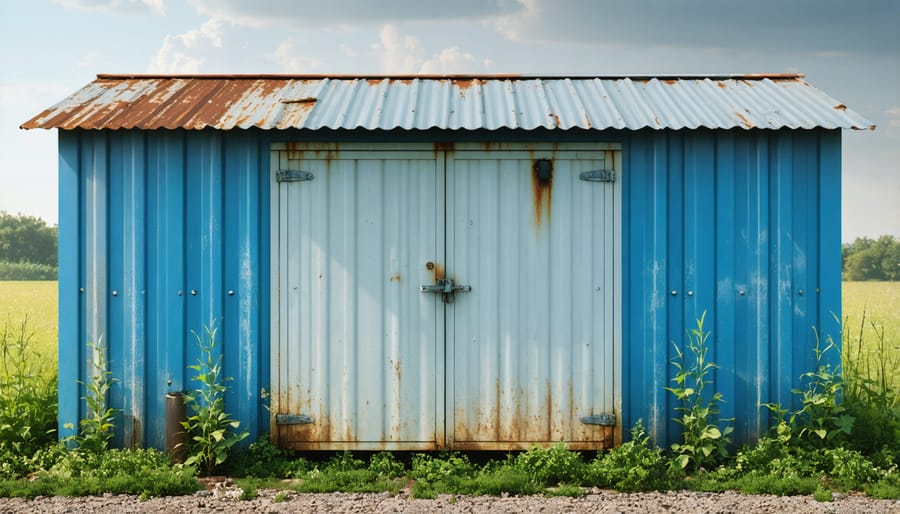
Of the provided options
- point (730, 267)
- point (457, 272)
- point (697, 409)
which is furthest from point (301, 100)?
point (697, 409)

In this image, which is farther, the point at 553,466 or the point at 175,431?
the point at 175,431

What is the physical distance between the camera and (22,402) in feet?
22.1

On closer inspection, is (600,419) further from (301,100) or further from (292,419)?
(301,100)

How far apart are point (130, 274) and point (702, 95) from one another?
18.2 feet

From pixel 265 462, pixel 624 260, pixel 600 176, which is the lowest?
pixel 265 462

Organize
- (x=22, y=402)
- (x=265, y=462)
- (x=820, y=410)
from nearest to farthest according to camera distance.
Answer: (x=265, y=462) < (x=820, y=410) < (x=22, y=402)

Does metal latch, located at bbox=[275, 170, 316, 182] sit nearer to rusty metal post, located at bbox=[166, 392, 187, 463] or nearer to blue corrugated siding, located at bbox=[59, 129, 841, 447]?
blue corrugated siding, located at bbox=[59, 129, 841, 447]

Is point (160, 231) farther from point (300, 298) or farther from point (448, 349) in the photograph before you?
point (448, 349)

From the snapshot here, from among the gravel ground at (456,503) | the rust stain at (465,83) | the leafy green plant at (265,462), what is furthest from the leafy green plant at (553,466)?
the rust stain at (465,83)

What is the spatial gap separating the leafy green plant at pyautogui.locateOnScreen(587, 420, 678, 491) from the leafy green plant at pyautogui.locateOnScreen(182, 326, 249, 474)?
2.91m

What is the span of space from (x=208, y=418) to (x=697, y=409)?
4.09 m

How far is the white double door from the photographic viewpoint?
6.31 m

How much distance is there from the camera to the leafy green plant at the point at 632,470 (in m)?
5.69

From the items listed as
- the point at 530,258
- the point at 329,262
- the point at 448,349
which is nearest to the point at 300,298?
the point at 329,262
